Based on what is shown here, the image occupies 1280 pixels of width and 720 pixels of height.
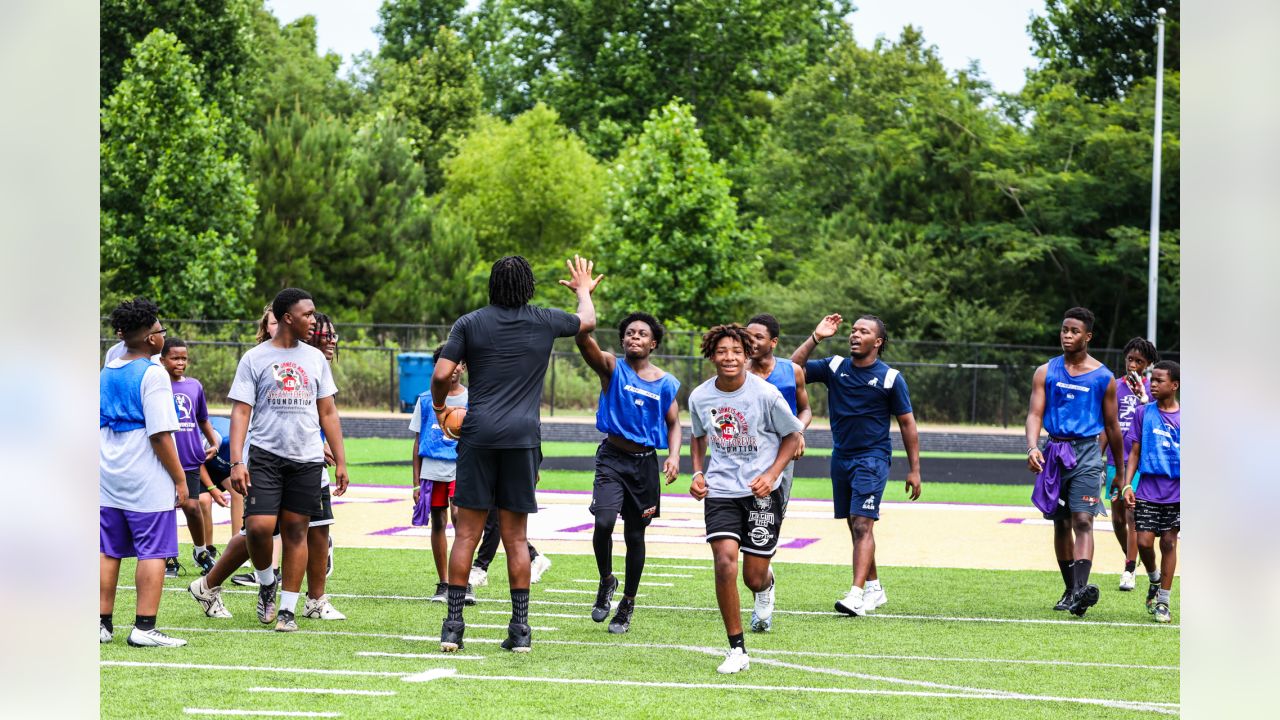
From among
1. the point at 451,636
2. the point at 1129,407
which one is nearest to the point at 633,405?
the point at 451,636

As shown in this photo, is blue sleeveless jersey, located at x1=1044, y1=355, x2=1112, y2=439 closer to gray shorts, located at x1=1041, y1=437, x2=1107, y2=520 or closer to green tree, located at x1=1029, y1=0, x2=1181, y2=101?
gray shorts, located at x1=1041, y1=437, x2=1107, y2=520

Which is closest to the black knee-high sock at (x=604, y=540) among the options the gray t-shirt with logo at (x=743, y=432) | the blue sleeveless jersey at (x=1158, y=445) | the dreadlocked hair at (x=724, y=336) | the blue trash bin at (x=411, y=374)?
the gray t-shirt with logo at (x=743, y=432)

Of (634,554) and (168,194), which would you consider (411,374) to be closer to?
(168,194)

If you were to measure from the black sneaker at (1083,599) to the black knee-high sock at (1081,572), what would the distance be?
5 cm

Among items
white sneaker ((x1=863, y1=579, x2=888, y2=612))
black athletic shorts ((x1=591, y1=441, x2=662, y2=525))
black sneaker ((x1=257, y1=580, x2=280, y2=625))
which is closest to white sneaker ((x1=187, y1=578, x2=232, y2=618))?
black sneaker ((x1=257, y1=580, x2=280, y2=625))

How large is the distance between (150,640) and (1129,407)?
7789 millimetres

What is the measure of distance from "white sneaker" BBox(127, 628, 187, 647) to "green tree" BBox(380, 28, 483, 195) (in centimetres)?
Answer: 4887

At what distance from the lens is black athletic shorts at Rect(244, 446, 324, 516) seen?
846 cm

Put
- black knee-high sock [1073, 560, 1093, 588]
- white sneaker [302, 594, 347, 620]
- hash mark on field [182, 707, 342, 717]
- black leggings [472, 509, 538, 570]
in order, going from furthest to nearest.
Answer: black leggings [472, 509, 538, 570]
black knee-high sock [1073, 560, 1093, 588]
white sneaker [302, 594, 347, 620]
hash mark on field [182, 707, 342, 717]

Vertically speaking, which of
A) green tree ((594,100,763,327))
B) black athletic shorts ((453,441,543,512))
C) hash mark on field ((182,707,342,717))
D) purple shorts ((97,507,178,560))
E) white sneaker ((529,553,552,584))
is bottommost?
white sneaker ((529,553,552,584))
